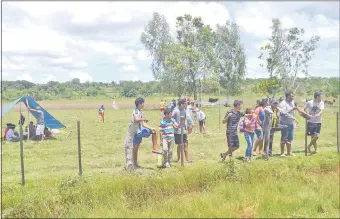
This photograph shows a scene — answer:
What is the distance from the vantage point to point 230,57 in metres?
60.1

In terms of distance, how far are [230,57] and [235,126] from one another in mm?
50338

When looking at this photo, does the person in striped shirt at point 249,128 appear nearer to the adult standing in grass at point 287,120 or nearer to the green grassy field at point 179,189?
the green grassy field at point 179,189

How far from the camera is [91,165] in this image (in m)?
11.8

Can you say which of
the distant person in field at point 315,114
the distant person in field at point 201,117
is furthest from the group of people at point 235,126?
the distant person in field at point 201,117

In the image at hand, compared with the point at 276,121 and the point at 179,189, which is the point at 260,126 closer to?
the point at 276,121

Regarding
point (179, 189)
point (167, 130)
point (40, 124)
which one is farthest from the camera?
point (40, 124)

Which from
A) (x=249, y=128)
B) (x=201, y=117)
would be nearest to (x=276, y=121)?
(x=249, y=128)

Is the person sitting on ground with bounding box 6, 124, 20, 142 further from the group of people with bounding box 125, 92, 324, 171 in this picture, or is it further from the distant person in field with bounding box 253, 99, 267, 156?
the distant person in field with bounding box 253, 99, 267, 156

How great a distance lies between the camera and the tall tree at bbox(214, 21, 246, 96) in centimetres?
5892

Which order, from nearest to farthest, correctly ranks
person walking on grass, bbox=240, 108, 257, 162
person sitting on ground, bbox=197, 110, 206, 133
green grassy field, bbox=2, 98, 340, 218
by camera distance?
1. green grassy field, bbox=2, 98, 340, 218
2. person walking on grass, bbox=240, 108, 257, 162
3. person sitting on ground, bbox=197, 110, 206, 133

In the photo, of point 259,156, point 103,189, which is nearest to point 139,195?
point 103,189

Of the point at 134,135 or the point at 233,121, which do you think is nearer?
the point at 134,135

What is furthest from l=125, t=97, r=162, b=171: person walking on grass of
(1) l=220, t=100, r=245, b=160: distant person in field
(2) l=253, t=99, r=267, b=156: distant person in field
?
(2) l=253, t=99, r=267, b=156: distant person in field

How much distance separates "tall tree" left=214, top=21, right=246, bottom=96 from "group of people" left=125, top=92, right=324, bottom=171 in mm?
45953
